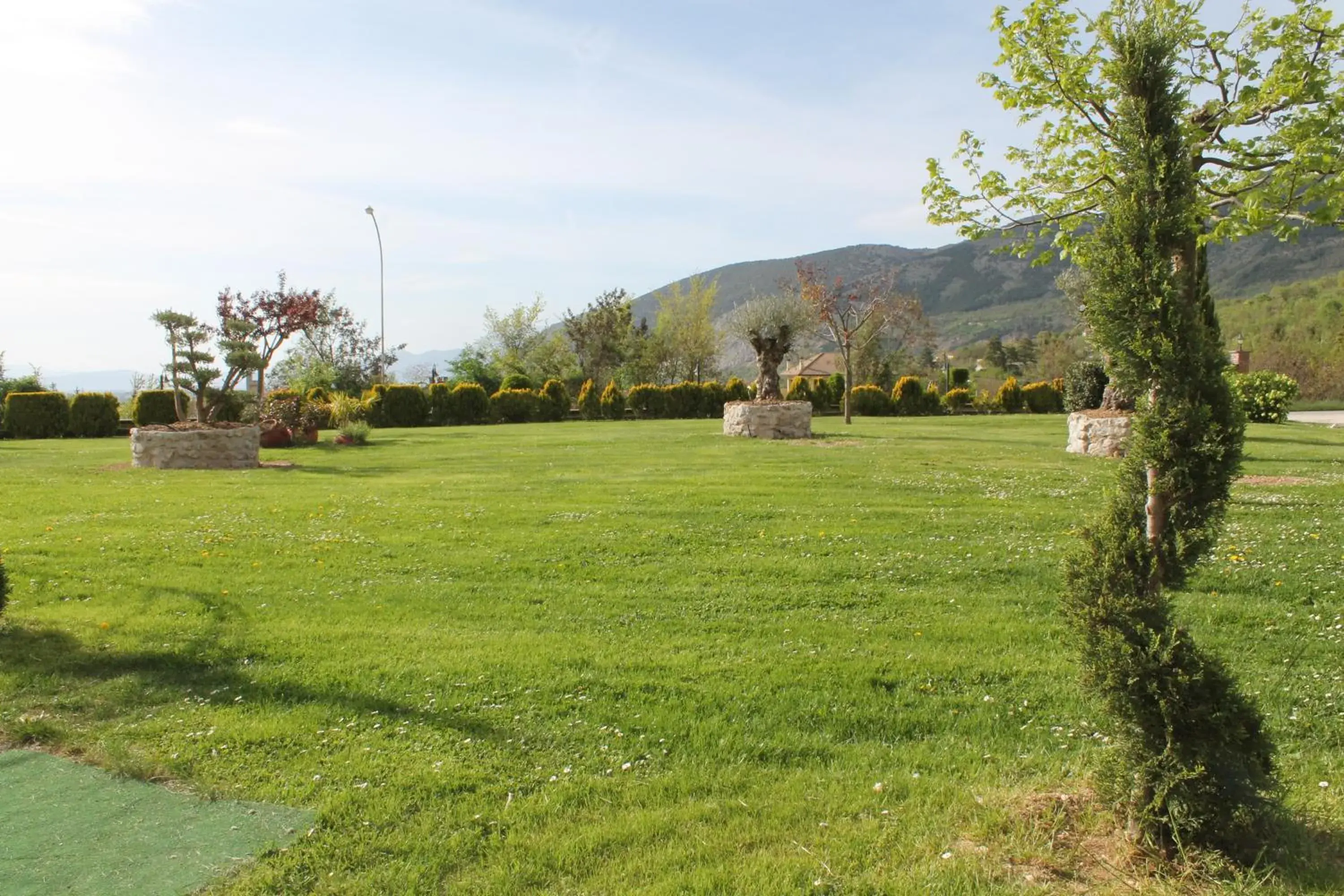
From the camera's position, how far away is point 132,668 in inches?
195

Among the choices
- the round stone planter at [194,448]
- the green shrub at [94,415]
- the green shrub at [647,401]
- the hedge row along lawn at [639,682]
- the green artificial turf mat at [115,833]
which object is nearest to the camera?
the green artificial turf mat at [115,833]

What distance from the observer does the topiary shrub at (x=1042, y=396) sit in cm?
3516

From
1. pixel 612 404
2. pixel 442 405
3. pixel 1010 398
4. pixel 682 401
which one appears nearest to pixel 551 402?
pixel 612 404

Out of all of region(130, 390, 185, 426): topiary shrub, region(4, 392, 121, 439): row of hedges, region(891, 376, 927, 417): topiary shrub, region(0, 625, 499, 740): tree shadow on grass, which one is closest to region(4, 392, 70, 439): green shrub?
region(4, 392, 121, 439): row of hedges

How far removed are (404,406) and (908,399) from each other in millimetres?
19816

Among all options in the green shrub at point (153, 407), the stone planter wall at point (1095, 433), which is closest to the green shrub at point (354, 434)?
the green shrub at point (153, 407)

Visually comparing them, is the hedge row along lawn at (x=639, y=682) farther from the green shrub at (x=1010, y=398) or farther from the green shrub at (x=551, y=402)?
the green shrub at (x=1010, y=398)

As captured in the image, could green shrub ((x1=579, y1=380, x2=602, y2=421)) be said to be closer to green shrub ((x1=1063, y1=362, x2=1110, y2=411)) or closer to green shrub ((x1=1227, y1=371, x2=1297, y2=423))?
green shrub ((x1=1063, y1=362, x2=1110, y2=411))

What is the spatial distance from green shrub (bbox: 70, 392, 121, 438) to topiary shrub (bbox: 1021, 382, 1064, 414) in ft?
108

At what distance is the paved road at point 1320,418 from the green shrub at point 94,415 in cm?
3550

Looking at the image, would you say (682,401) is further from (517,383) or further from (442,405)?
(442,405)

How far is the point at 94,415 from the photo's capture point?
25484 mm

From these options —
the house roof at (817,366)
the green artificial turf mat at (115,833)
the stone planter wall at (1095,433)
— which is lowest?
the green artificial turf mat at (115,833)

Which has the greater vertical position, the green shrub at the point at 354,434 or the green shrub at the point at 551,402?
the green shrub at the point at 551,402
